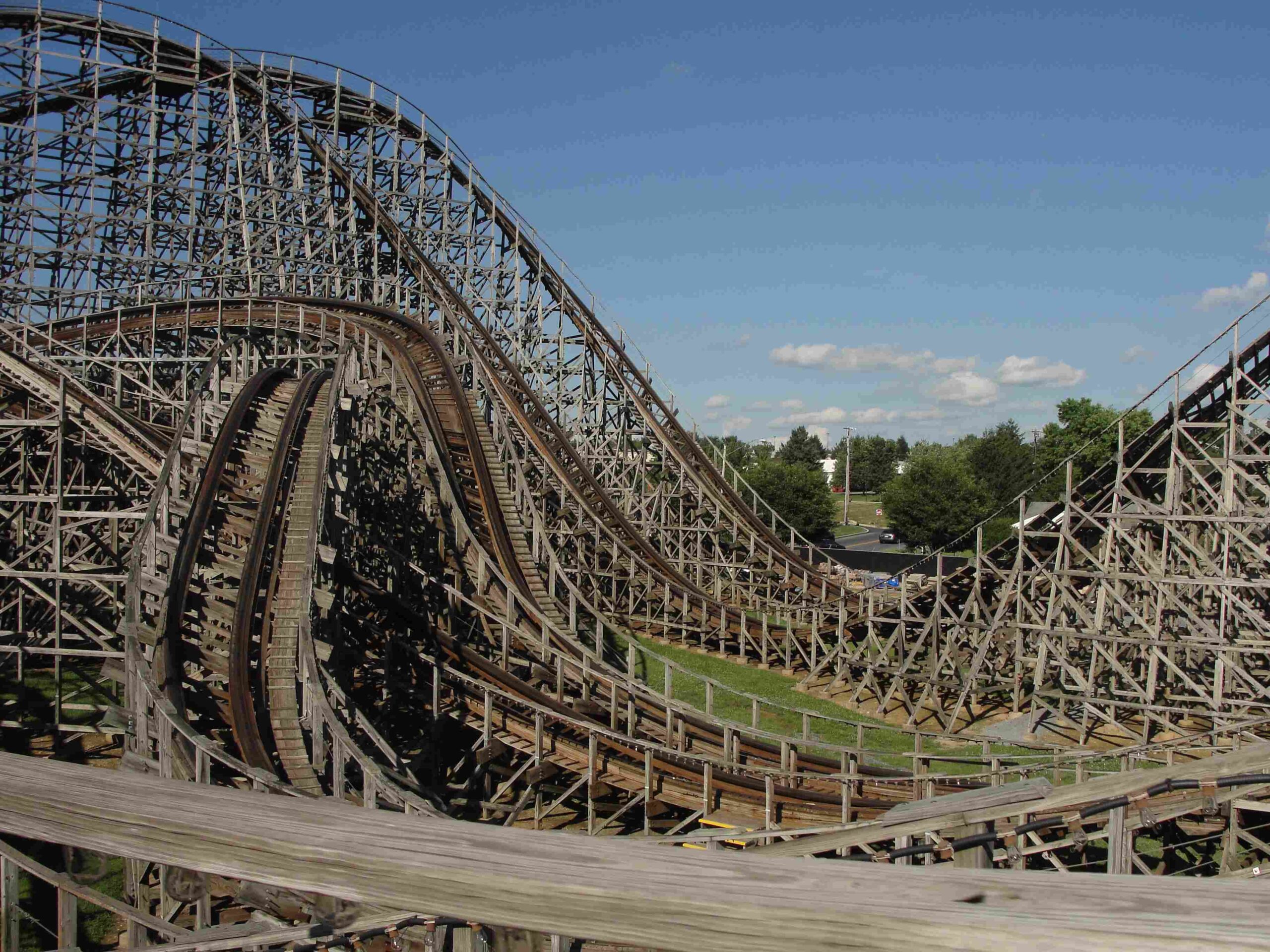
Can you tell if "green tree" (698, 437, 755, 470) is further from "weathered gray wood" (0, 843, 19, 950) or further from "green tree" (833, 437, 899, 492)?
"weathered gray wood" (0, 843, 19, 950)

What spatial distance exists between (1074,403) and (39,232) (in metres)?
46.2

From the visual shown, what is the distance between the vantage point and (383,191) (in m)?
25.7

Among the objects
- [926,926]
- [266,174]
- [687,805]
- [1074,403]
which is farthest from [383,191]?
[1074,403]

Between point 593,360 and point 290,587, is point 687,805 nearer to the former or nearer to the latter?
point 290,587

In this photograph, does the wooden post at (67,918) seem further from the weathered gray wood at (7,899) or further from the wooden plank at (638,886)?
the wooden plank at (638,886)

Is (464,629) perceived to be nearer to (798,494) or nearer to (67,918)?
(67,918)

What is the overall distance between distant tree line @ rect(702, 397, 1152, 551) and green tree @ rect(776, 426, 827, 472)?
20.2 metres

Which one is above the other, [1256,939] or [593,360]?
[593,360]

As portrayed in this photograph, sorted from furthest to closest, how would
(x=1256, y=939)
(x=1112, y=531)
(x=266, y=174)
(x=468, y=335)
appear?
(x=266, y=174) < (x=468, y=335) < (x=1112, y=531) < (x=1256, y=939)

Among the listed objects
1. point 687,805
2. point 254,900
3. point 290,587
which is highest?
point 290,587

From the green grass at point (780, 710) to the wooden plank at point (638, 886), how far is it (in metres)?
10.2

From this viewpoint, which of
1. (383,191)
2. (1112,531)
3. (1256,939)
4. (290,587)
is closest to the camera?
(1256,939)

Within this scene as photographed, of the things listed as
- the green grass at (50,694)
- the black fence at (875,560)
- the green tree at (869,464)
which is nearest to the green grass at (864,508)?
the green tree at (869,464)

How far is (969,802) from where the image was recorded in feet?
6.98
